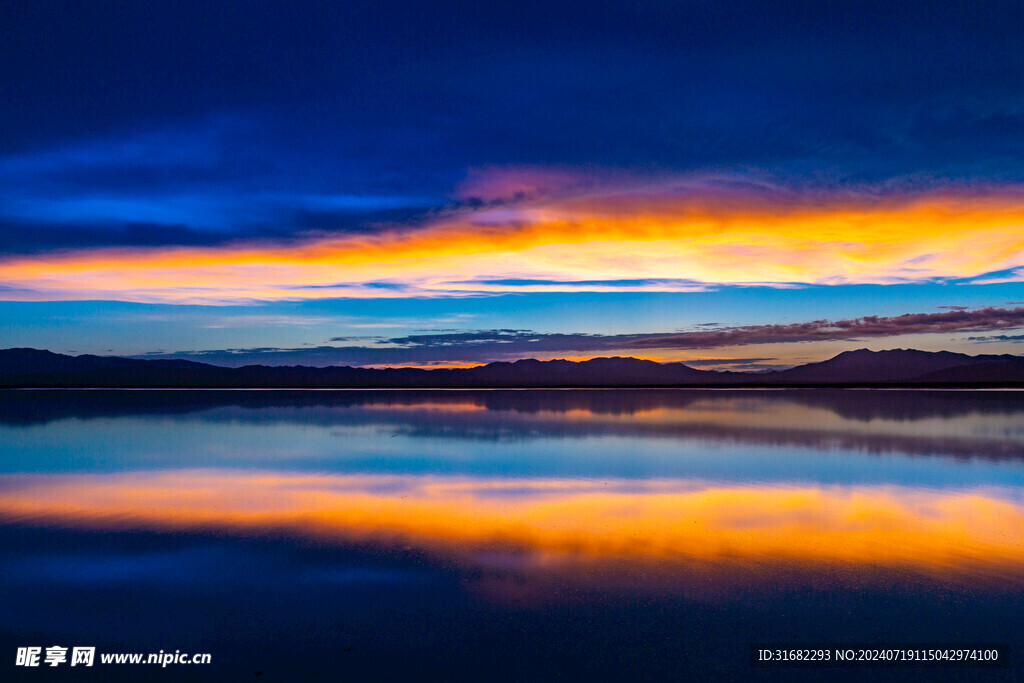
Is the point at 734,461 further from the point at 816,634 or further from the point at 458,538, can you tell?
the point at 816,634

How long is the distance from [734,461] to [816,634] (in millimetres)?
8530

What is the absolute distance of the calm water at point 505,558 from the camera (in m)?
4.86

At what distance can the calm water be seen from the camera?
15.9ft

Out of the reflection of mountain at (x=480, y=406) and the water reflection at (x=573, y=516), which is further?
the reflection of mountain at (x=480, y=406)

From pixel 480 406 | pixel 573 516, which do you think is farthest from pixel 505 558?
pixel 480 406

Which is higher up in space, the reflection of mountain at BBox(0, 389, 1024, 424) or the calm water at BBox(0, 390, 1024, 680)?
the calm water at BBox(0, 390, 1024, 680)

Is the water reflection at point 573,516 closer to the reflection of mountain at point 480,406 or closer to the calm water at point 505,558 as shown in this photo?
the calm water at point 505,558

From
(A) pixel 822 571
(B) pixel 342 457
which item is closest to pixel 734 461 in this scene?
(A) pixel 822 571

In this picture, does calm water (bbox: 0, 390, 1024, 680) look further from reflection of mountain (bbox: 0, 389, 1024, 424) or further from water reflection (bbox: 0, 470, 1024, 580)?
reflection of mountain (bbox: 0, 389, 1024, 424)

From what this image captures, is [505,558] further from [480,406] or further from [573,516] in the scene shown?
[480,406]

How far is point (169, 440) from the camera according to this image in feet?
56.8

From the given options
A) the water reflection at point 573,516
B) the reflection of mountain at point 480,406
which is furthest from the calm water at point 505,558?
the reflection of mountain at point 480,406

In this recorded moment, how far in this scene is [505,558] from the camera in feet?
22.5

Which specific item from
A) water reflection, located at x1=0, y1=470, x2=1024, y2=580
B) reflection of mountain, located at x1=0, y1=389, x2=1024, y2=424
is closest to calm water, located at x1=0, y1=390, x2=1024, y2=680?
water reflection, located at x1=0, y1=470, x2=1024, y2=580
